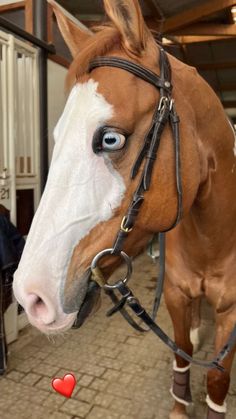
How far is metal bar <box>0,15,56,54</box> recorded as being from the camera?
232cm

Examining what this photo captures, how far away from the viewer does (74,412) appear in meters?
1.83

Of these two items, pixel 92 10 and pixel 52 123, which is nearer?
pixel 52 123

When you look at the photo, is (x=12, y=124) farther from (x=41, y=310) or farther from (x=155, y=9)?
(x=155, y=9)

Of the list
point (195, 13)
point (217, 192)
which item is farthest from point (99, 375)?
point (195, 13)

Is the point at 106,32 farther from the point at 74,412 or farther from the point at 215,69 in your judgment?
the point at 215,69

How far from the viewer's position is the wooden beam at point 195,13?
360 cm

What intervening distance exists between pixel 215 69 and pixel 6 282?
5.35 m

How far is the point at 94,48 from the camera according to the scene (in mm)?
859

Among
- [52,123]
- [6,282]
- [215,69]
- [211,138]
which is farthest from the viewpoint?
[215,69]

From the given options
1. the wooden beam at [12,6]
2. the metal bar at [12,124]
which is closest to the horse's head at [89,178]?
the metal bar at [12,124]

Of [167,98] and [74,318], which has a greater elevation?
[167,98]

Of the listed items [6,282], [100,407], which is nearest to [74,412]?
[100,407]

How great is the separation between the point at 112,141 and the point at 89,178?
0.11 metres

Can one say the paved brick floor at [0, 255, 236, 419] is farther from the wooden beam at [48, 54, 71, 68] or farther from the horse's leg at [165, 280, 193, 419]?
the wooden beam at [48, 54, 71, 68]
